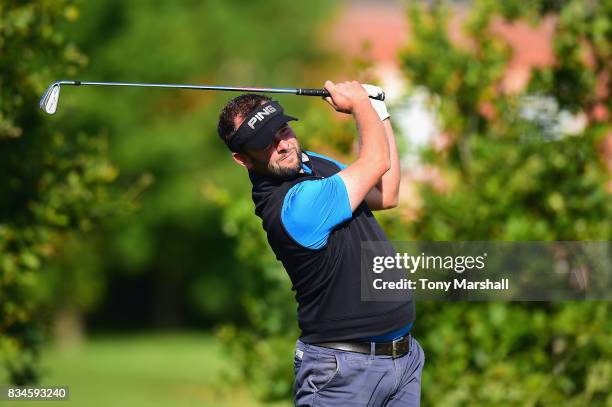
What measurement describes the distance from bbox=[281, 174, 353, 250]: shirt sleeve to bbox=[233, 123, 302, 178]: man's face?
0.13m

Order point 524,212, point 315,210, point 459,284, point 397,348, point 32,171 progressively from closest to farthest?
point 315,210
point 397,348
point 459,284
point 32,171
point 524,212

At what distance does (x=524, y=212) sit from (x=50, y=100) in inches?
156

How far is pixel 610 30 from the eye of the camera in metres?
8.59

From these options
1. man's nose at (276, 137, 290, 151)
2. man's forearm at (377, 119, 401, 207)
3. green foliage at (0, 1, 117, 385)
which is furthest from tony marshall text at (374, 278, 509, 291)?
green foliage at (0, 1, 117, 385)

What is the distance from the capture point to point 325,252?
210 inches

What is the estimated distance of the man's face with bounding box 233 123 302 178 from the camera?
17.6ft

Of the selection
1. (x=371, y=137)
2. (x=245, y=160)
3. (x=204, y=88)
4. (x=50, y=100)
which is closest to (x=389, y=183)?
Answer: (x=371, y=137)

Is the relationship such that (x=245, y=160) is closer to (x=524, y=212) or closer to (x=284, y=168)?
(x=284, y=168)

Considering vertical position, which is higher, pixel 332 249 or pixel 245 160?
pixel 245 160

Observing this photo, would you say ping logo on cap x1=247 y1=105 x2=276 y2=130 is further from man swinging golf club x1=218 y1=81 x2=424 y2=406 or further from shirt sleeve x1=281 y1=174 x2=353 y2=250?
shirt sleeve x1=281 y1=174 x2=353 y2=250

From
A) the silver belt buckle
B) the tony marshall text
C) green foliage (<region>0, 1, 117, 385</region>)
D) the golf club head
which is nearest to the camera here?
the silver belt buckle

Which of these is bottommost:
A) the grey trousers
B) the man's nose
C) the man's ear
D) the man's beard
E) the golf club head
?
the grey trousers

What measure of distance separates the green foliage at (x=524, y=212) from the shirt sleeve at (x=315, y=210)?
3.21 m

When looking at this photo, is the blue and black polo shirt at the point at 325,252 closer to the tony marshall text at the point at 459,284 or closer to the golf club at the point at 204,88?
the golf club at the point at 204,88
